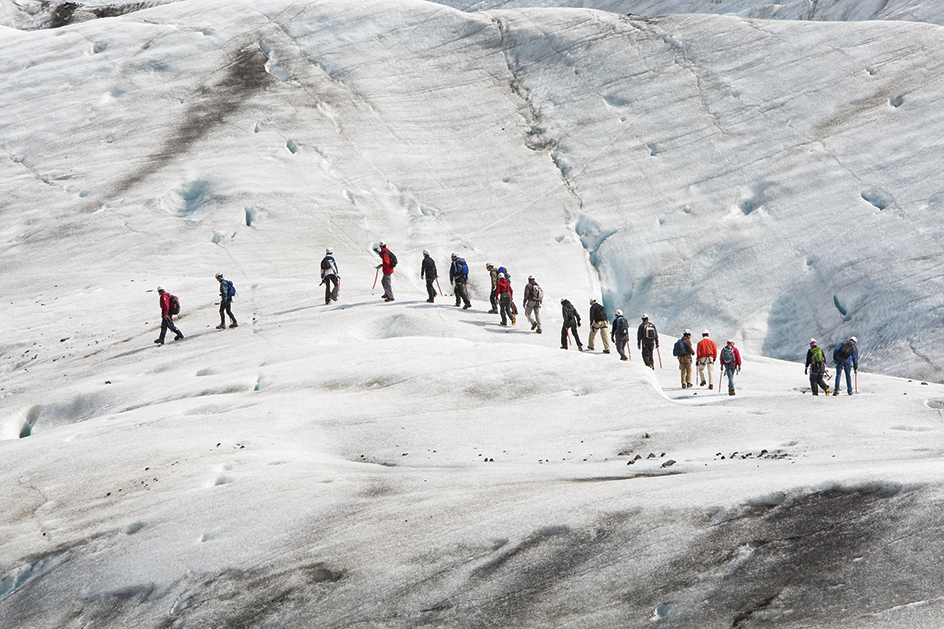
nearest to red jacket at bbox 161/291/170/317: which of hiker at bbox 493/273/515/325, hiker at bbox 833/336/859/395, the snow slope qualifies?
hiker at bbox 493/273/515/325

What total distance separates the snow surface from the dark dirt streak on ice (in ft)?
0.57

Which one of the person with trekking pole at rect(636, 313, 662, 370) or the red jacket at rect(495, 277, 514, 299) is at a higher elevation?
the red jacket at rect(495, 277, 514, 299)

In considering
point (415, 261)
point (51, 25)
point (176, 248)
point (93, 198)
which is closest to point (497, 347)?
point (415, 261)

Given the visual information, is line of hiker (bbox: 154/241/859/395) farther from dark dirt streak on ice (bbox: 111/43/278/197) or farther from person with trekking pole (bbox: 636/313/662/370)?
dark dirt streak on ice (bbox: 111/43/278/197)

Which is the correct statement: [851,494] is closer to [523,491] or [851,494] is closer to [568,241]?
[523,491]

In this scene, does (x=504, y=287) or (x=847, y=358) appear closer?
(x=847, y=358)

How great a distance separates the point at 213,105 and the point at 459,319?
20293mm

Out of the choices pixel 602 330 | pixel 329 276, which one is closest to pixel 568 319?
pixel 602 330

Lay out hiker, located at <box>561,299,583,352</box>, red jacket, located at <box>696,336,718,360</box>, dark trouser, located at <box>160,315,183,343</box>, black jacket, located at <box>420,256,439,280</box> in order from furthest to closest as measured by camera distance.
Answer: black jacket, located at <box>420,256,439,280</box> → dark trouser, located at <box>160,315,183,343</box> → hiker, located at <box>561,299,583,352</box> → red jacket, located at <box>696,336,718,360</box>

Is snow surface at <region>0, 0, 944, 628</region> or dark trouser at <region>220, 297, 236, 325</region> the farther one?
dark trouser at <region>220, 297, 236, 325</region>

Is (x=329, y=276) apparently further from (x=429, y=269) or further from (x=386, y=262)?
(x=429, y=269)

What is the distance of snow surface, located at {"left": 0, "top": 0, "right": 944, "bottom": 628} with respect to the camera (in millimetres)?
9914

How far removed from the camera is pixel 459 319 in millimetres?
24578

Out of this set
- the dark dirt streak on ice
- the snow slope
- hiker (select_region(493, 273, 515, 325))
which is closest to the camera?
hiker (select_region(493, 273, 515, 325))
